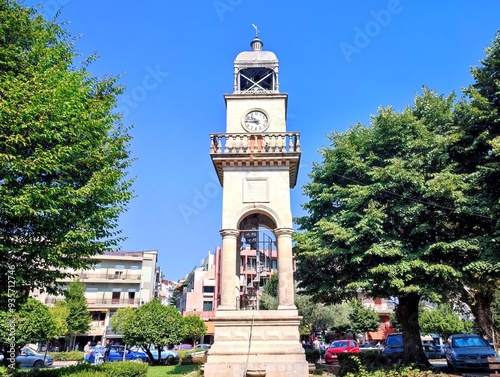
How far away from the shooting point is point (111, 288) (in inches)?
2057

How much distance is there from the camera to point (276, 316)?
14.5 meters

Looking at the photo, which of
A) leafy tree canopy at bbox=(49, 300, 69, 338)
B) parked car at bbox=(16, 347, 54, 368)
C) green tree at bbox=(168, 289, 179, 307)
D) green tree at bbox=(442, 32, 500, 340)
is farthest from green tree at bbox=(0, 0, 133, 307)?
green tree at bbox=(168, 289, 179, 307)

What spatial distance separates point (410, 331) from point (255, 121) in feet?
40.5

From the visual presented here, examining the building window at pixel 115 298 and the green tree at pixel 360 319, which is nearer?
the green tree at pixel 360 319

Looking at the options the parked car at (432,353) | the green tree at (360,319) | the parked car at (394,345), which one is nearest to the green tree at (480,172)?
the parked car at (394,345)

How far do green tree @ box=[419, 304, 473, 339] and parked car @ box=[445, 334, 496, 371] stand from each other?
24.6 meters

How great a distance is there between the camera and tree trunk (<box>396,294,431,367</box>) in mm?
17266

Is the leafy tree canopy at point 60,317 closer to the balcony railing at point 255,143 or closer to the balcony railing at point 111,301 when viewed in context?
the balcony railing at point 111,301

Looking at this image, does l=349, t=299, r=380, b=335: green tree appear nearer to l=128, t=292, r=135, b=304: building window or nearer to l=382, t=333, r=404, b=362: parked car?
l=382, t=333, r=404, b=362: parked car

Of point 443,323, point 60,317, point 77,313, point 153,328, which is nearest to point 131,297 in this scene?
point 77,313

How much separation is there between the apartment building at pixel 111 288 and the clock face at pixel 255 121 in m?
37.8

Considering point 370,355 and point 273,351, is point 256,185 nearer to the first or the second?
point 273,351

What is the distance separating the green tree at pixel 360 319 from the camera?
45812 mm

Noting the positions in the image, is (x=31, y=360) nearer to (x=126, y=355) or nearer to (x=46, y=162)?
(x=126, y=355)
